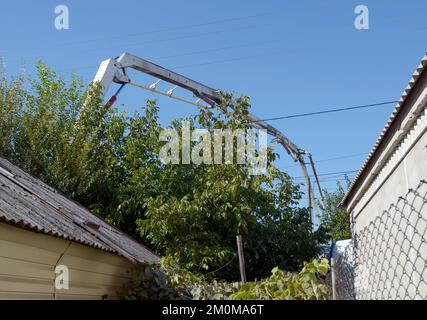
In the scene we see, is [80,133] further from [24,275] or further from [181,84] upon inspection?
[24,275]

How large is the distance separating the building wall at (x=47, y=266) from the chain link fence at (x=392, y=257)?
2984mm

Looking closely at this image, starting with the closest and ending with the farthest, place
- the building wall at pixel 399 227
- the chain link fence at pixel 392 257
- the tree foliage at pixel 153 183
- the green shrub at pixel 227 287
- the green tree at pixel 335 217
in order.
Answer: the chain link fence at pixel 392 257 < the building wall at pixel 399 227 < the green shrub at pixel 227 287 < the tree foliage at pixel 153 183 < the green tree at pixel 335 217

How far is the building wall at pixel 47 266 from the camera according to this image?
4.91 metres

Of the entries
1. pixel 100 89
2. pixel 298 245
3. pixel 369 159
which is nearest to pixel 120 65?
pixel 100 89

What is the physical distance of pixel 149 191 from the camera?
12477 mm

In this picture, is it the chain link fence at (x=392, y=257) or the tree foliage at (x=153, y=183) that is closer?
the chain link fence at (x=392, y=257)

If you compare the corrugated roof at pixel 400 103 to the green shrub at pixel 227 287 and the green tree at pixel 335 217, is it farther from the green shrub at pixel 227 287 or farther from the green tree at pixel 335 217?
the green tree at pixel 335 217

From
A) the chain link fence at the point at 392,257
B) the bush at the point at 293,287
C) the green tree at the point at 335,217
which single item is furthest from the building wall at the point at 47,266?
the green tree at the point at 335,217

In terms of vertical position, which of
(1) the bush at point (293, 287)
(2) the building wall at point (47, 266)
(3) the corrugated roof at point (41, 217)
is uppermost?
(3) the corrugated roof at point (41, 217)

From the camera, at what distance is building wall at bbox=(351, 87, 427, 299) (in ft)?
9.79

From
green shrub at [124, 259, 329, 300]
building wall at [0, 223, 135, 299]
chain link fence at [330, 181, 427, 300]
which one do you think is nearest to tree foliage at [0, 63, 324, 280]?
green shrub at [124, 259, 329, 300]

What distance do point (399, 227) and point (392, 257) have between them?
0.65 meters

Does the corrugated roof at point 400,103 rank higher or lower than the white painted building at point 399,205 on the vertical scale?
higher

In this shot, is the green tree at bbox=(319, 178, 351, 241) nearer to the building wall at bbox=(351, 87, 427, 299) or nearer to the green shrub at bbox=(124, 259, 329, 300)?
the green shrub at bbox=(124, 259, 329, 300)
